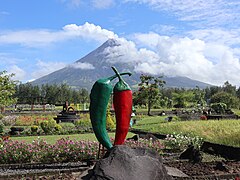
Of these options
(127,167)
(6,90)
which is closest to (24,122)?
(6,90)

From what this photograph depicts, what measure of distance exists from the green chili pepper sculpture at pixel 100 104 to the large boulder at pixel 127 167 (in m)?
1.81

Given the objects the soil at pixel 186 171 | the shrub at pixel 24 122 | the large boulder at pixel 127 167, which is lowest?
the shrub at pixel 24 122

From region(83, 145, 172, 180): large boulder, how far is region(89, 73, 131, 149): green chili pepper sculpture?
181 cm

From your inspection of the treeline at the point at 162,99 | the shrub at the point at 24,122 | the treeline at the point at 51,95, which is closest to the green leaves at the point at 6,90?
the shrub at the point at 24,122

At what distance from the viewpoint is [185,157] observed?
1031cm

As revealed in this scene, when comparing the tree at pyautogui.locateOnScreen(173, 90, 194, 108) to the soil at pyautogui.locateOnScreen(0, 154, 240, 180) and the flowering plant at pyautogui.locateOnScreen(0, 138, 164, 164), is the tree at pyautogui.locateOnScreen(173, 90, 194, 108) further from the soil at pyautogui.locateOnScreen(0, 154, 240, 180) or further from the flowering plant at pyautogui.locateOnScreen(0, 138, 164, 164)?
the flowering plant at pyautogui.locateOnScreen(0, 138, 164, 164)

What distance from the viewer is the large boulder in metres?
5.38

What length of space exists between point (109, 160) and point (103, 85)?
2.26m

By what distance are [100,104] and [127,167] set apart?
222 cm

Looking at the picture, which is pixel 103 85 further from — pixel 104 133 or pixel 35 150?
pixel 35 150

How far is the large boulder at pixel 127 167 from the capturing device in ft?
17.6

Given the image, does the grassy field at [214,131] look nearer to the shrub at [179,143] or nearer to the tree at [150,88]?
the shrub at [179,143]

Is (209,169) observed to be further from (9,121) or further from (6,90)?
(9,121)

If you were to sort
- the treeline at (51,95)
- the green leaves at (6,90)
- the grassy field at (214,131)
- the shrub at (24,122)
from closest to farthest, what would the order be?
the grassy field at (214,131)
the green leaves at (6,90)
the shrub at (24,122)
the treeline at (51,95)
